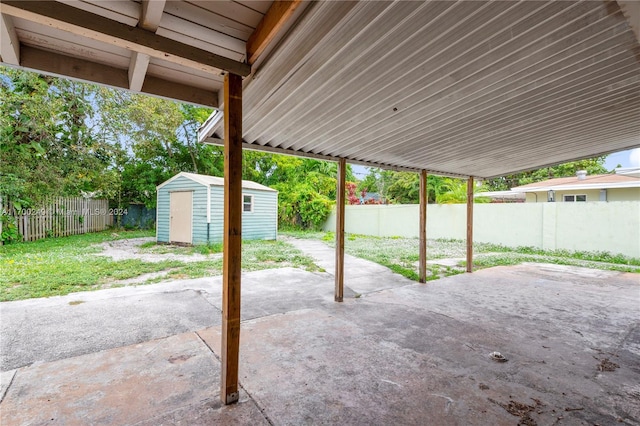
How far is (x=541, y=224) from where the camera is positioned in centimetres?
917

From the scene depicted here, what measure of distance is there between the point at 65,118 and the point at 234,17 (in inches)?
460

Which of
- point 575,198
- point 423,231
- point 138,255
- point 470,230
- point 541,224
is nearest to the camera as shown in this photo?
point 423,231

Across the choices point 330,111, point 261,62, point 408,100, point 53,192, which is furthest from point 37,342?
point 53,192

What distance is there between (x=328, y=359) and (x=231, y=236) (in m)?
1.39

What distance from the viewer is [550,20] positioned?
159 cm

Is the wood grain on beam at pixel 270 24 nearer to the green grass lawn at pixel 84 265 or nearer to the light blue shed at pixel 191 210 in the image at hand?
the green grass lawn at pixel 84 265

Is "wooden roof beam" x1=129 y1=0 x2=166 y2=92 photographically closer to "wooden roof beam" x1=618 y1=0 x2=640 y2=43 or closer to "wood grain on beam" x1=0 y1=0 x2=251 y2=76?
"wood grain on beam" x1=0 y1=0 x2=251 y2=76

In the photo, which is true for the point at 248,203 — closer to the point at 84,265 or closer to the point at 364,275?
the point at 84,265

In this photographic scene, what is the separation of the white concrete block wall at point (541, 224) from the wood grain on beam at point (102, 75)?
10.1 metres

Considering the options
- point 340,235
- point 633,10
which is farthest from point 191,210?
point 633,10

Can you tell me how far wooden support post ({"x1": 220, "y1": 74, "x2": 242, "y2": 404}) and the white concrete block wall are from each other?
32.6 ft

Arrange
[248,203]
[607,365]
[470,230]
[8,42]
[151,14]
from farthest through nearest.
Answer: [248,203] < [470,230] < [607,365] < [8,42] < [151,14]

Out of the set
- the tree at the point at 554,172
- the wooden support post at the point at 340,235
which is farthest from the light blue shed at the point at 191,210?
the tree at the point at 554,172

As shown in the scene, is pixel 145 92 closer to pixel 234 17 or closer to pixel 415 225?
pixel 234 17
